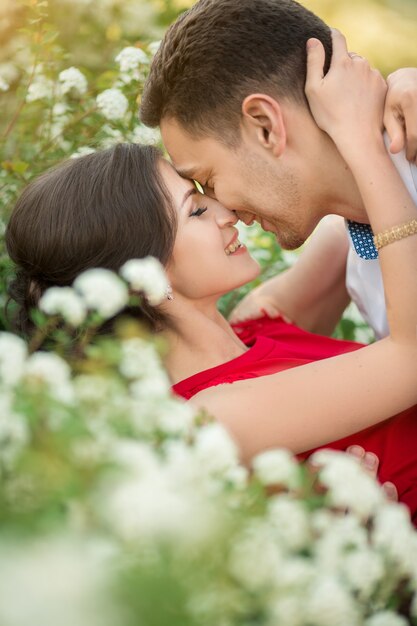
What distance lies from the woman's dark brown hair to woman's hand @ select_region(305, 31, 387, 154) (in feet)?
1.90

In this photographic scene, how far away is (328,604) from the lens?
1259mm

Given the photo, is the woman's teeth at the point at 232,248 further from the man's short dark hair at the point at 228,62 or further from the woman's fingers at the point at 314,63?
the woman's fingers at the point at 314,63

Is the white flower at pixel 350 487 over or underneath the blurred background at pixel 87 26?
over

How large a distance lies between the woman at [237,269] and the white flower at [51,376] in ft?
3.20

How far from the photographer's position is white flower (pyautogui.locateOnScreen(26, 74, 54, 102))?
11.4ft

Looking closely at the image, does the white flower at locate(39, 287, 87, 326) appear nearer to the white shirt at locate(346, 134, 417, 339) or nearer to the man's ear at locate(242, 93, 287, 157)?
the man's ear at locate(242, 93, 287, 157)

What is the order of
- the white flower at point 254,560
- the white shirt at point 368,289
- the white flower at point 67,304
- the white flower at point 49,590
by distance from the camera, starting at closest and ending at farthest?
the white flower at point 49,590 < the white flower at point 254,560 < the white flower at point 67,304 < the white shirt at point 368,289

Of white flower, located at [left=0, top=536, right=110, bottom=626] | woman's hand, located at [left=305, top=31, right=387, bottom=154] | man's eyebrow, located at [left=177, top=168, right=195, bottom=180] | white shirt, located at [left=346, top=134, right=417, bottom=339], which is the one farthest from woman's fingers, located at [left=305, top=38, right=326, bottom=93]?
white flower, located at [left=0, top=536, right=110, bottom=626]

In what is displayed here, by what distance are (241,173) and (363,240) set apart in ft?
1.86

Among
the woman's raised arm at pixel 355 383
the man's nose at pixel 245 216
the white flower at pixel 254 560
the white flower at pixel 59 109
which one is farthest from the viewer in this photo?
the white flower at pixel 59 109

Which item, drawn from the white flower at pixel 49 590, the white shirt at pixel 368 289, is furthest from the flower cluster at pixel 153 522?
the white shirt at pixel 368 289

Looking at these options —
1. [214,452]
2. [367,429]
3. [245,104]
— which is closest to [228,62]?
[245,104]

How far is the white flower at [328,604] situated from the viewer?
1.26m

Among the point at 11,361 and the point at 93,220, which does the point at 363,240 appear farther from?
the point at 11,361
